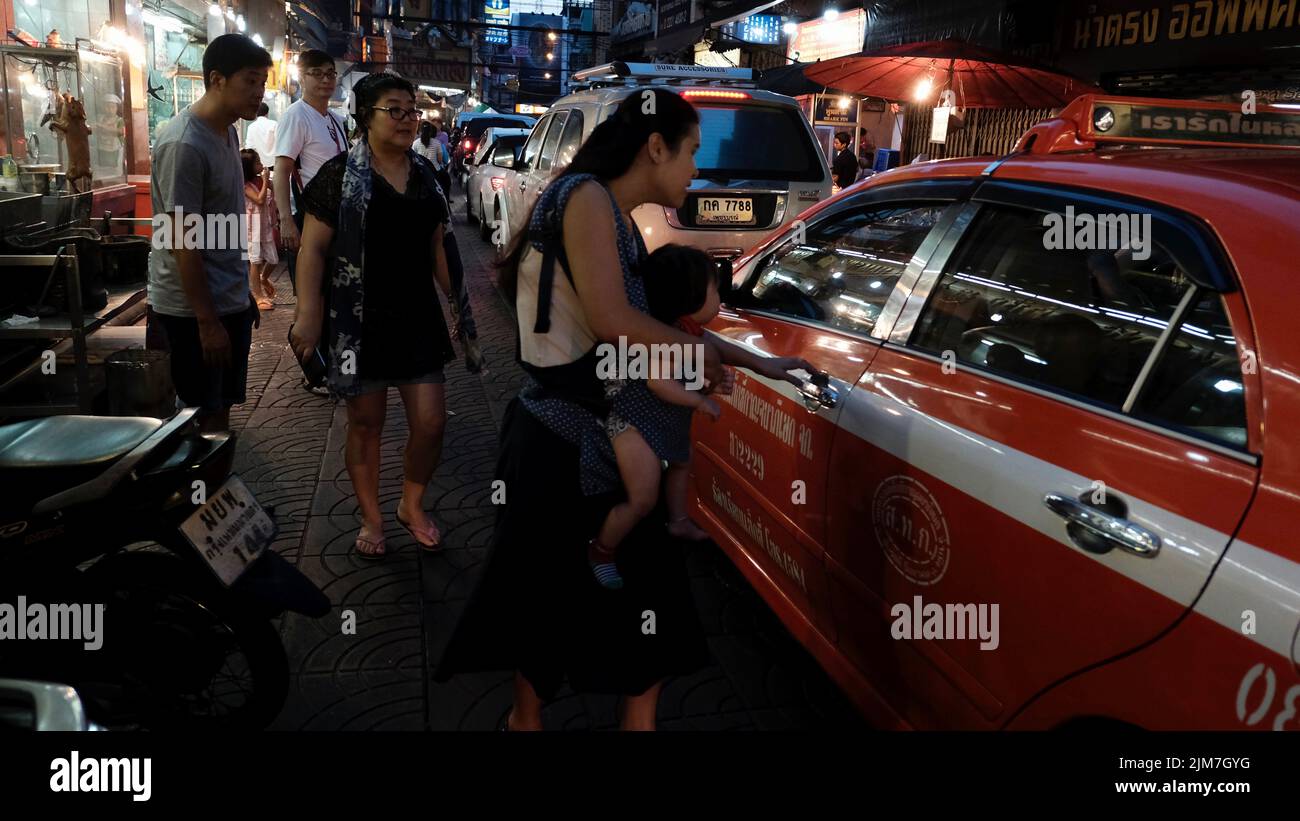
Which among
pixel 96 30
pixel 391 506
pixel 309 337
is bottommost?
pixel 391 506

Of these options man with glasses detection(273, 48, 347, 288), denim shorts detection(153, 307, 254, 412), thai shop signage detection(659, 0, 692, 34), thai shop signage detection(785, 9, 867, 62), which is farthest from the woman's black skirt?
thai shop signage detection(659, 0, 692, 34)

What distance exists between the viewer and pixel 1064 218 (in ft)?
7.47

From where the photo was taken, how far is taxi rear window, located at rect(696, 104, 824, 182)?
7.82 meters

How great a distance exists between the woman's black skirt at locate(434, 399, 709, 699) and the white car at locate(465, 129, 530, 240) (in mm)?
10442

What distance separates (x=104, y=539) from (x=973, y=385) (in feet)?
7.29

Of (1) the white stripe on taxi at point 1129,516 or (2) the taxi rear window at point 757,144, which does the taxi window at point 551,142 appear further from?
(1) the white stripe on taxi at point 1129,516

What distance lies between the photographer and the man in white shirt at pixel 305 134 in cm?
629

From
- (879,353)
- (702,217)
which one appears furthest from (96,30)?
(879,353)

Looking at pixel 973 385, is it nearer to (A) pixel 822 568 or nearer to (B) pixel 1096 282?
(B) pixel 1096 282

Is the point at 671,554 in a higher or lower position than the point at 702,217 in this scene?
lower

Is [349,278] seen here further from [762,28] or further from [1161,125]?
[762,28]

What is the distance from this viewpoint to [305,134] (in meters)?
6.41

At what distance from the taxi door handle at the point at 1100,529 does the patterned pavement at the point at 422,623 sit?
4.55ft

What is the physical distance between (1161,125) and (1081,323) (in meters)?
0.80
